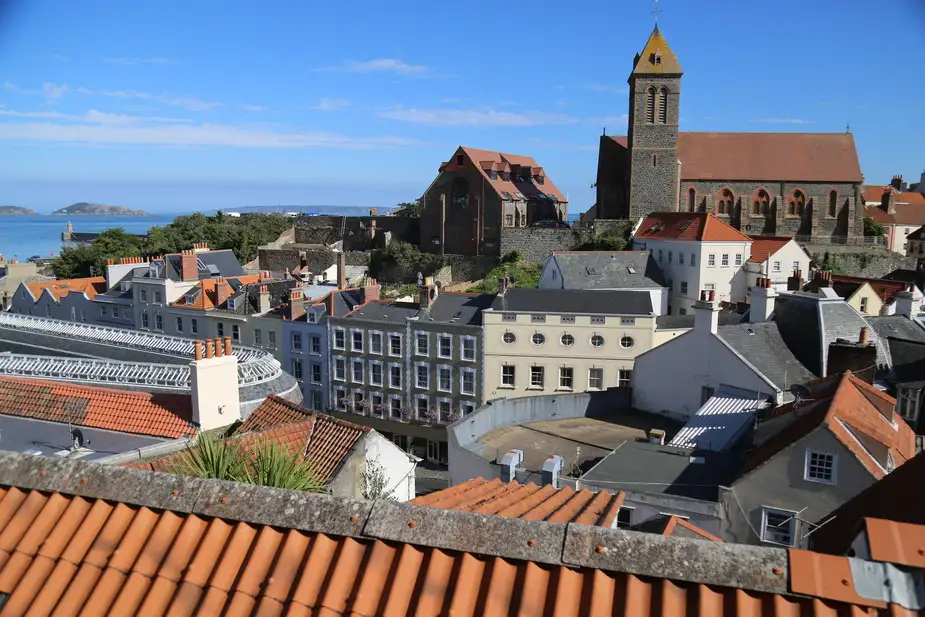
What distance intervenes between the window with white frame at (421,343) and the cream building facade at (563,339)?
9.61ft

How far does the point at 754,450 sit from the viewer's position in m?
14.3

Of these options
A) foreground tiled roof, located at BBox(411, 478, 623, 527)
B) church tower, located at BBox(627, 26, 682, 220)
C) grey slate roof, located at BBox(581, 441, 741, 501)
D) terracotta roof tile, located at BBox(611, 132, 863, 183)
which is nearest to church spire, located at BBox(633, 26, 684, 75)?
church tower, located at BBox(627, 26, 682, 220)

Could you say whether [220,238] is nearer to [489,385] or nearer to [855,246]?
[489,385]

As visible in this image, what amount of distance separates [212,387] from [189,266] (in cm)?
3086

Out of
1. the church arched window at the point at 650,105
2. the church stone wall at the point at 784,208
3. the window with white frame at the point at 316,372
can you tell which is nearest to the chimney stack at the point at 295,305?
the window with white frame at the point at 316,372

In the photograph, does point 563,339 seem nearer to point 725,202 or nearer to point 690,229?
point 690,229

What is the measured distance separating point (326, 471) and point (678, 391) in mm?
12887

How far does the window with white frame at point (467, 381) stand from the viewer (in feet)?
113

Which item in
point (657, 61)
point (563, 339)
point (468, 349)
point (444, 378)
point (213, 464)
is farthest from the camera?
point (657, 61)

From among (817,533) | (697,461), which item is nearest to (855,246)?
(697,461)

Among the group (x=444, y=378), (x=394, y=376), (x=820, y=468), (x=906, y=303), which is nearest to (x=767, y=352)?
(x=820, y=468)

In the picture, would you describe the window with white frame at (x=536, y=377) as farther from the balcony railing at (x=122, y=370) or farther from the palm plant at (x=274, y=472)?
the palm plant at (x=274, y=472)

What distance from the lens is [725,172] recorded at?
60688mm

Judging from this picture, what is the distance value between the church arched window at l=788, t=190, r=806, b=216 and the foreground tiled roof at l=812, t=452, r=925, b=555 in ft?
185
